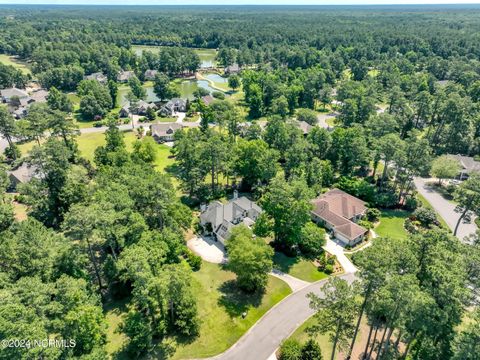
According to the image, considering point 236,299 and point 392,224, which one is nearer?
point 236,299

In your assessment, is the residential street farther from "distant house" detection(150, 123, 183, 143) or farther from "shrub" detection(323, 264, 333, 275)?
"distant house" detection(150, 123, 183, 143)

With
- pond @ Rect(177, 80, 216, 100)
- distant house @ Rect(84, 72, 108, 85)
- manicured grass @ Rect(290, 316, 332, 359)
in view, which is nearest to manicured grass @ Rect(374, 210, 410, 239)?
manicured grass @ Rect(290, 316, 332, 359)

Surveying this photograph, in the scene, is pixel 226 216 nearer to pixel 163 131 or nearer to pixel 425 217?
pixel 425 217

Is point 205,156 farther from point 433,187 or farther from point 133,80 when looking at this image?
point 133,80

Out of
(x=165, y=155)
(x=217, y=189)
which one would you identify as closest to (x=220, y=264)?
(x=217, y=189)

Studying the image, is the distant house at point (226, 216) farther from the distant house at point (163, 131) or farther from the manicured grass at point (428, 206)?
the distant house at point (163, 131)

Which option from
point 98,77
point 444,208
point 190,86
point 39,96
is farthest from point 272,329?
point 98,77

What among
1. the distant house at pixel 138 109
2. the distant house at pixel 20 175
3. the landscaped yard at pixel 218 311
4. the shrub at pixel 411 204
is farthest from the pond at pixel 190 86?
the landscaped yard at pixel 218 311
